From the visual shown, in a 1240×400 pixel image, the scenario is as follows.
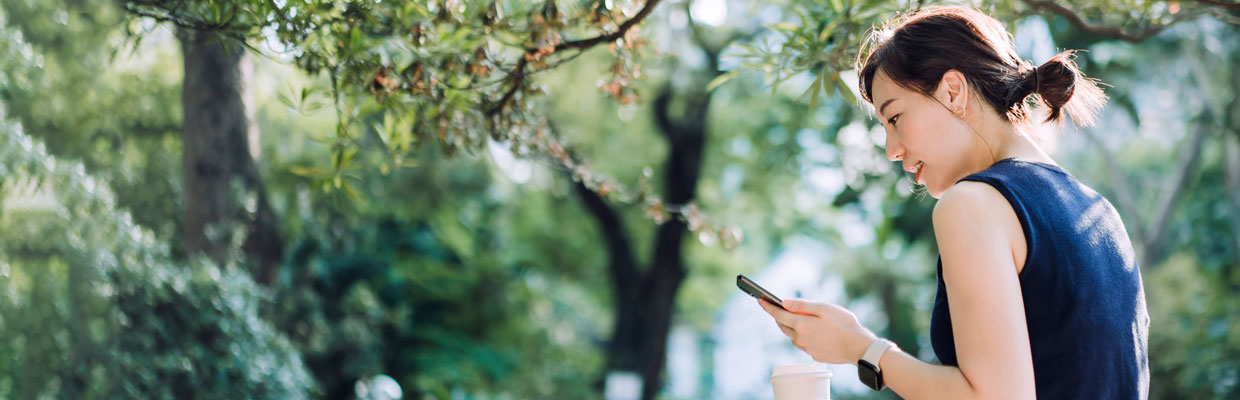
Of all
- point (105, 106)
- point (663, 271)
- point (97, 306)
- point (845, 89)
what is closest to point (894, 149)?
point (845, 89)

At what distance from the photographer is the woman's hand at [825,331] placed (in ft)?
4.33

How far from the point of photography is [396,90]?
2.23 m

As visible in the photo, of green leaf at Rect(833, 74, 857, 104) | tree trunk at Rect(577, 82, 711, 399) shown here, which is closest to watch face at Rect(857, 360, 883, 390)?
green leaf at Rect(833, 74, 857, 104)

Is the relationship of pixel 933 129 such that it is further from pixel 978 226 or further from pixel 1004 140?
pixel 978 226

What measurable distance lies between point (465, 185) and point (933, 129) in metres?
9.05

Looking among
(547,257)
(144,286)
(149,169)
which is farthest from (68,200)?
(547,257)

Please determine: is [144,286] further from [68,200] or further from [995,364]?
[995,364]

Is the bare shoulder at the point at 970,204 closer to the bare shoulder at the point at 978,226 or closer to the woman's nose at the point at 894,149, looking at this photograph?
the bare shoulder at the point at 978,226

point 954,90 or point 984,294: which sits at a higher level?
point 954,90

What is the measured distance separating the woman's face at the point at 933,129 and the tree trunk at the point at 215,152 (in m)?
4.82

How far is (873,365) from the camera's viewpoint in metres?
1.29

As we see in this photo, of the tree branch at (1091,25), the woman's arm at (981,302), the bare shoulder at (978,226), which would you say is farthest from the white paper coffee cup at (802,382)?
the tree branch at (1091,25)

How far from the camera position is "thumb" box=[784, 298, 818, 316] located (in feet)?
4.48

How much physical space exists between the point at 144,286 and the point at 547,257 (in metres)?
8.01
